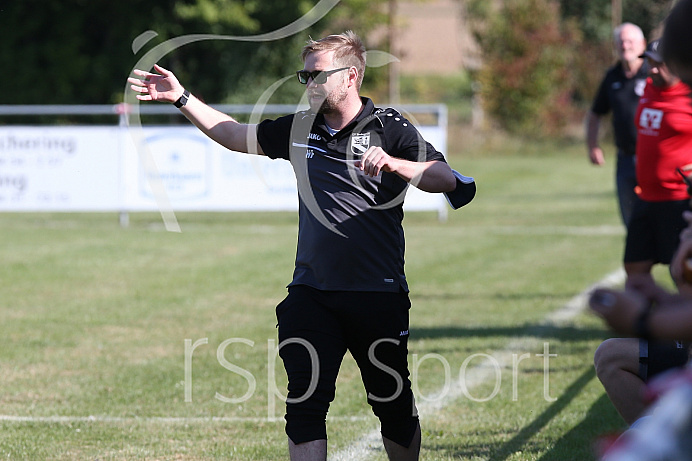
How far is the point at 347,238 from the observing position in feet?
14.1

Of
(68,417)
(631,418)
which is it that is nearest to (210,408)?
(68,417)

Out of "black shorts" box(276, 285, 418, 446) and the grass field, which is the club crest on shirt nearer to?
"black shorts" box(276, 285, 418, 446)

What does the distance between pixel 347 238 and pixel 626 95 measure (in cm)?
574

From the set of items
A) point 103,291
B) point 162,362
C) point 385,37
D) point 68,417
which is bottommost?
point 385,37

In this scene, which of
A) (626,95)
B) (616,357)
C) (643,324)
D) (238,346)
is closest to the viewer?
(643,324)

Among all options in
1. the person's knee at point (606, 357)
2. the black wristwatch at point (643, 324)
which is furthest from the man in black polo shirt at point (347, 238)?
the black wristwatch at point (643, 324)

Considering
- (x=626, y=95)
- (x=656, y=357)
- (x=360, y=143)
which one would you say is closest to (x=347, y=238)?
(x=360, y=143)

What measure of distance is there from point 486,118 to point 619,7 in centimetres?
907

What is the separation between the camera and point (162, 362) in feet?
25.2

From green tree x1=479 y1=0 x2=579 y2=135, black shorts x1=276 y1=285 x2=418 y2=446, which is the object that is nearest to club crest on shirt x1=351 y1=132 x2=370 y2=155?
black shorts x1=276 y1=285 x2=418 y2=446

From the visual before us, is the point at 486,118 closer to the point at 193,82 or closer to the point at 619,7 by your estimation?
the point at 619,7

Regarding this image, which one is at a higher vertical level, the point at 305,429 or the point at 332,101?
the point at 332,101

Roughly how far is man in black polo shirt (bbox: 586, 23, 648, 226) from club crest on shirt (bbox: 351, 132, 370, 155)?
5282 millimetres

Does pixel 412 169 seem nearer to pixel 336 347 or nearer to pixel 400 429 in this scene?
pixel 336 347
